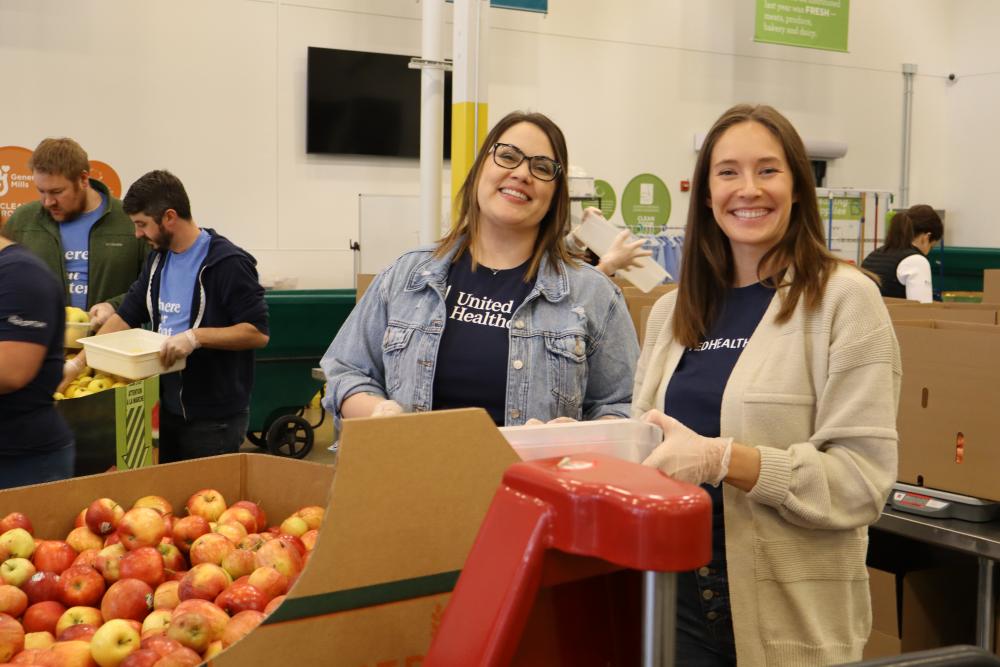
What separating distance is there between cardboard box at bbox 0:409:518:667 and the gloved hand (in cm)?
257

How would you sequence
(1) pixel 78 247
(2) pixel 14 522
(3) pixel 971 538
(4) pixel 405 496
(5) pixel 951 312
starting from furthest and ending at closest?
(1) pixel 78 247 < (5) pixel 951 312 < (3) pixel 971 538 < (2) pixel 14 522 < (4) pixel 405 496

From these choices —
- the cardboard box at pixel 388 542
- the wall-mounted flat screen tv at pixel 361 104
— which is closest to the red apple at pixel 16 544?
the cardboard box at pixel 388 542

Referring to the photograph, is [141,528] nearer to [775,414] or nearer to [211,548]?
[211,548]

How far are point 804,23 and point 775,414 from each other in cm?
875

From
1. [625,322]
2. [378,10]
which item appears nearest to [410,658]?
[625,322]

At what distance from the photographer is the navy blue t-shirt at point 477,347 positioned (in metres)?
1.98

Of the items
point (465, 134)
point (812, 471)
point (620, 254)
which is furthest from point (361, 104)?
point (812, 471)

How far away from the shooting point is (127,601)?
1760 mm

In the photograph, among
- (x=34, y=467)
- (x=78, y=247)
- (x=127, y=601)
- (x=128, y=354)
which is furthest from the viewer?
(x=78, y=247)

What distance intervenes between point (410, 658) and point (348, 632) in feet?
0.31

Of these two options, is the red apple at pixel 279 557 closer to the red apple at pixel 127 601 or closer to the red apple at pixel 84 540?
the red apple at pixel 127 601

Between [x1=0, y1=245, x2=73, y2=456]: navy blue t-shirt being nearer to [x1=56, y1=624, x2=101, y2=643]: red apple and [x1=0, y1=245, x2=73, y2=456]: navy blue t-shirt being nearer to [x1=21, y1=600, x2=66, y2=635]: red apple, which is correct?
[x1=21, y1=600, x2=66, y2=635]: red apple

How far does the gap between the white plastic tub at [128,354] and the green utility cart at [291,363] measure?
2.70m

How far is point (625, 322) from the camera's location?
6.93ft
